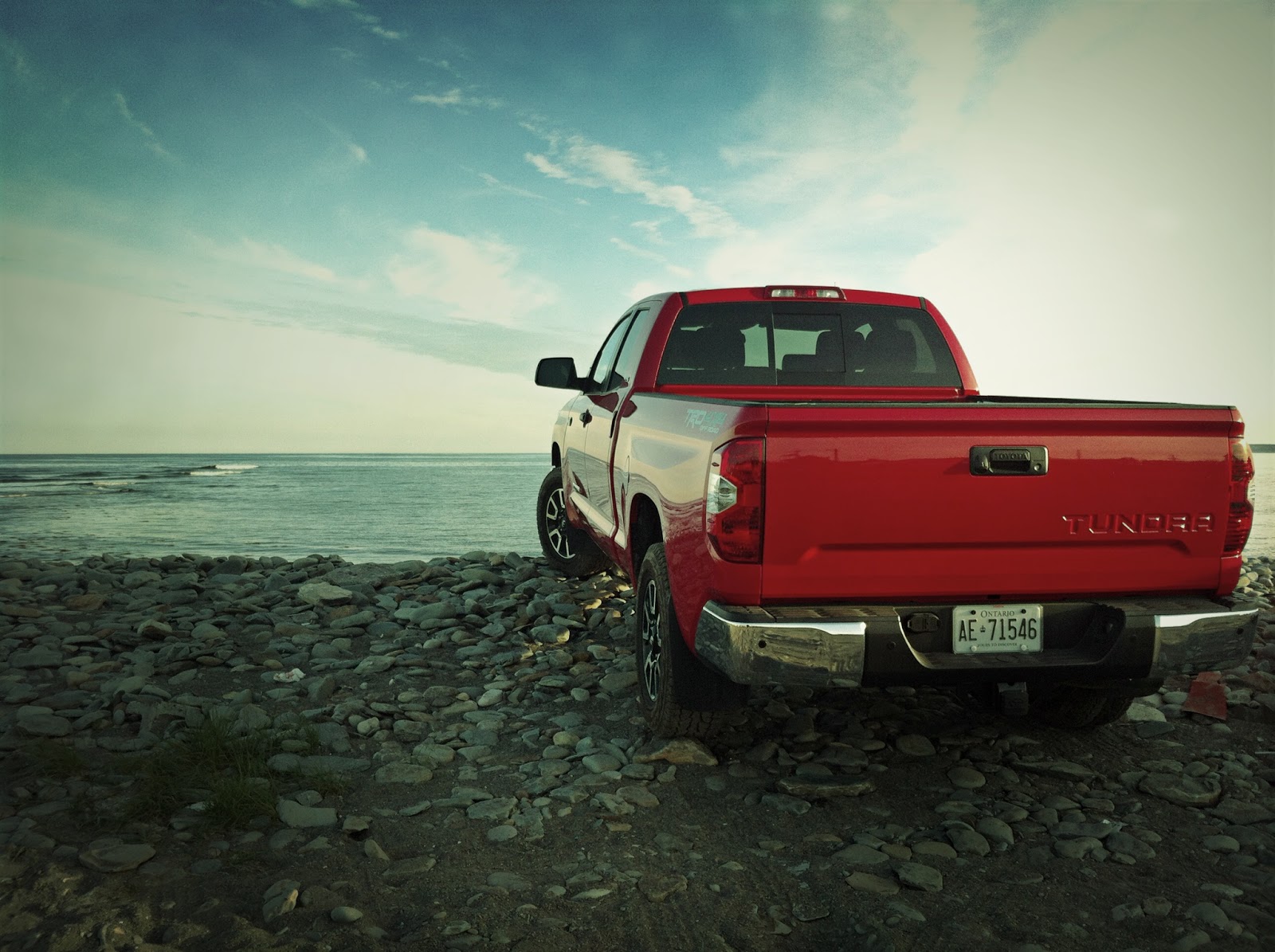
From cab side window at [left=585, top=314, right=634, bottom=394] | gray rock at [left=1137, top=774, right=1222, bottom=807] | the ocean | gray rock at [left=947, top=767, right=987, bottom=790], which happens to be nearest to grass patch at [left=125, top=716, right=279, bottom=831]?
gray rock at [left=947, top=767, right=987, bottom=790]

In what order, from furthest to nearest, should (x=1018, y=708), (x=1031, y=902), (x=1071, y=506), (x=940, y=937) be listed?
(x=1018, y=708) < (x=1071, y=506) < (x=1031, y=902) < (x=940, y=937)

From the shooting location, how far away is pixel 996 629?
3.20 meters

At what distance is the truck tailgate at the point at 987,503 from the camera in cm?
305

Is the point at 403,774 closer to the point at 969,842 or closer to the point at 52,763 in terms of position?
the point at 52,763

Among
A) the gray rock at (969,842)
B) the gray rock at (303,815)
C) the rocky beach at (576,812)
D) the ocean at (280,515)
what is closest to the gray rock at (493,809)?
the rocky beach at (576,812)

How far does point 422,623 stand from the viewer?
648 cm

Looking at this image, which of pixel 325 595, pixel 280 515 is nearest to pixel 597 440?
pixel 325 595

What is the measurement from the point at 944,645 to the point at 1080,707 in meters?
1.59

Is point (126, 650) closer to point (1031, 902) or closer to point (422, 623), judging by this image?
point (422, 623)

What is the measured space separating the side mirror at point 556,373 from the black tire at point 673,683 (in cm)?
244

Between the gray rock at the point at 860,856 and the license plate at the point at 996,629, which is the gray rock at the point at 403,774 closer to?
→ the gray rock at the point at 860,856

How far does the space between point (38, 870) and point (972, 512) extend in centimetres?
333

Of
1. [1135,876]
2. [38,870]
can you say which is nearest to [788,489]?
[1135,876]

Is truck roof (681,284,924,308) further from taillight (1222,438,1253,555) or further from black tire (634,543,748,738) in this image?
taillight (1222,438,1253,555)
